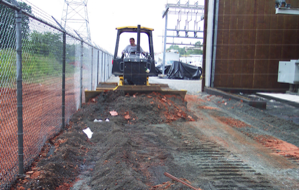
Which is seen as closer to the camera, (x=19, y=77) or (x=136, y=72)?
(x=19, y=77)

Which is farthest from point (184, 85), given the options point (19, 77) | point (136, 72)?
point (19, 77)

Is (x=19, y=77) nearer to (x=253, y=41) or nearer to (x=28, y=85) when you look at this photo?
(x=28, y=85)

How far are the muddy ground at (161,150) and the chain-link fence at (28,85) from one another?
318mm

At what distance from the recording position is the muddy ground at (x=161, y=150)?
139 inches

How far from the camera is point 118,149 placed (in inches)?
173

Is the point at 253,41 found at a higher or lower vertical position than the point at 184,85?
higher

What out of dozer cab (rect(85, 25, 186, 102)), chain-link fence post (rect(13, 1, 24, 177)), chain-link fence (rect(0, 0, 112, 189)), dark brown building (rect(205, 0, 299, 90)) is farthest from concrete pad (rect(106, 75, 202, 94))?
chain-link fence post (rect(13, 1, 24, 177))

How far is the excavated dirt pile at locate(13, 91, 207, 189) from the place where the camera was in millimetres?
3434

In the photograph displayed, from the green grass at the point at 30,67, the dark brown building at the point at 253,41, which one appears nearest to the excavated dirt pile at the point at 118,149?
the green grass at the point at 30,67

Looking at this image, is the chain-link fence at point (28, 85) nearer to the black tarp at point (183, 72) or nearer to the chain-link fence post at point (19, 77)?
the chain-link fence post at point (19, 77)

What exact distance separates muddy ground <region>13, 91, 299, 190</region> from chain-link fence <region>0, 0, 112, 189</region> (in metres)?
0.32

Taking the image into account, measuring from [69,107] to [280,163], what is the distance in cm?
521

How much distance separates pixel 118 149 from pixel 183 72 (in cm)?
2484

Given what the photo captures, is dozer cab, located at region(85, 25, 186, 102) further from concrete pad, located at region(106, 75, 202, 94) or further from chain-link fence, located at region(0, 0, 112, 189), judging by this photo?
concrete pad, located at region(106, 75, 202, 94)
